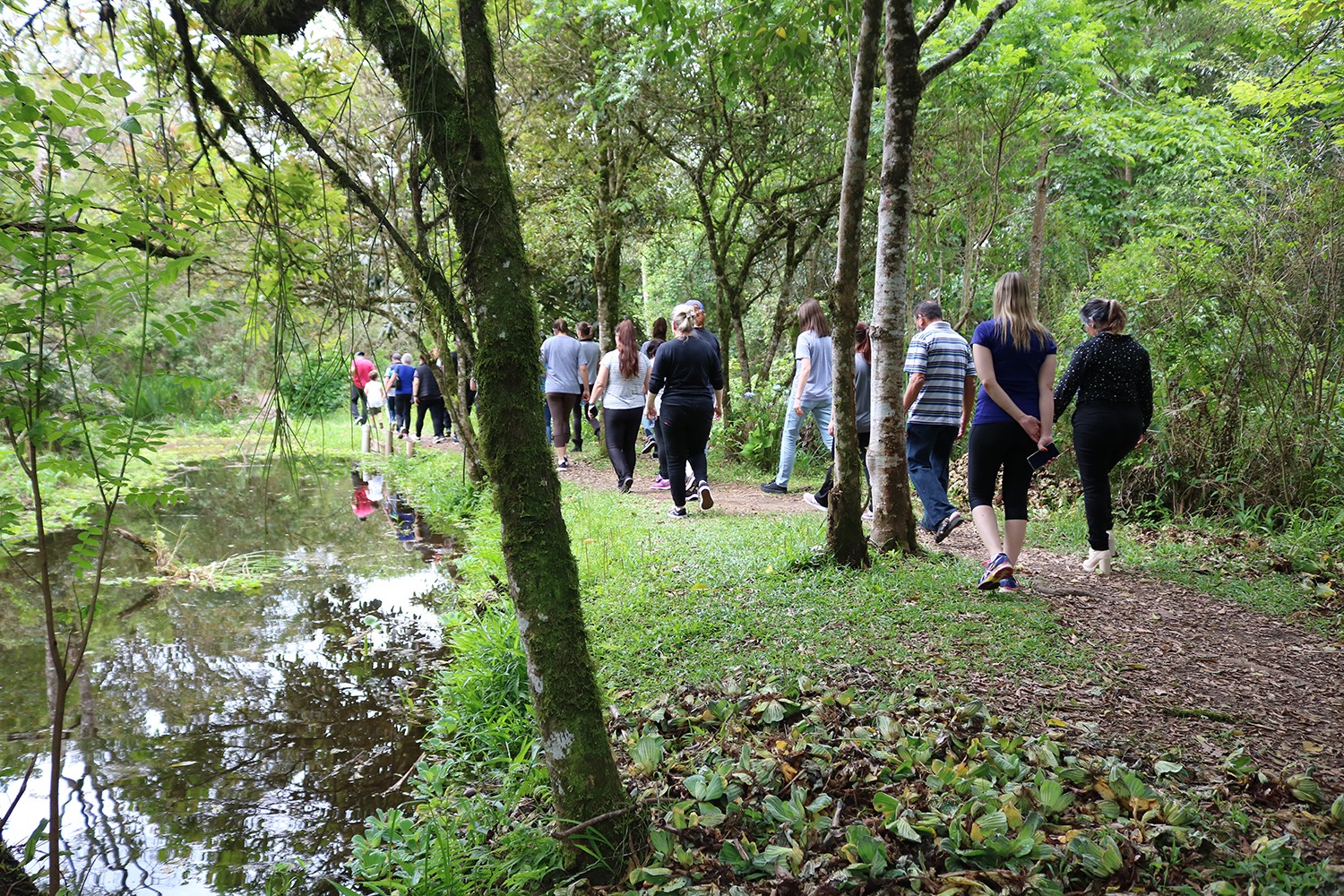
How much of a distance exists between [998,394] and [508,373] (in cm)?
347

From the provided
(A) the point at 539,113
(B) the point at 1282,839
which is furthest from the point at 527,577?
(A) the point at 539,113

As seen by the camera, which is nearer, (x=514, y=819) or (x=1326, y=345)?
(x=514, y=819)

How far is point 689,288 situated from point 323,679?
66.9ft

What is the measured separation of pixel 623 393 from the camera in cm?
923

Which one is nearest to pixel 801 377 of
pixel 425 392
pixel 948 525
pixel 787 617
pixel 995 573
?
pixel 948 525

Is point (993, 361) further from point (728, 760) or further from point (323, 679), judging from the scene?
point (323, 679)

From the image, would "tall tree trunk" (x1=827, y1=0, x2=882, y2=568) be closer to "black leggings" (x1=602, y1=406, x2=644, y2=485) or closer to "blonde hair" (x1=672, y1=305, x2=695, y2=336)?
"blonde hair" (x1=672, y1=305, x2=695, y2=336)

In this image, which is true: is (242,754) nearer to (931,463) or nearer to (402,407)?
(931,463)

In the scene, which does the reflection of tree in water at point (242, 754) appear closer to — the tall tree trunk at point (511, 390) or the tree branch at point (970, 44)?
the tall tree trunk at point (511, 390)

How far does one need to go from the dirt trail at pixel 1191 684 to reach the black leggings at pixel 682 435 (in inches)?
143

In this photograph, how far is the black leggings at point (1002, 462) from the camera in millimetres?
4828

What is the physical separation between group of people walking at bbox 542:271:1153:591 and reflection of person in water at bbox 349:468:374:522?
3770mm

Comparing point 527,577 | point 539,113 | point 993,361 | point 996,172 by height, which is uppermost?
point 539,113

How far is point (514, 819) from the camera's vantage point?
9.87ft
